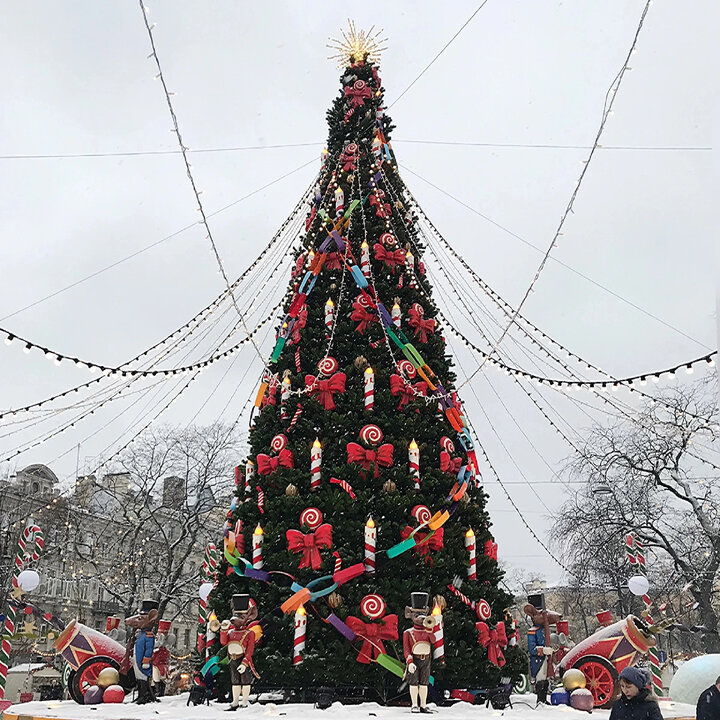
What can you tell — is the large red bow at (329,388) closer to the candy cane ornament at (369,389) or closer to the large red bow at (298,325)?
the candy cane ornament at (369,389)

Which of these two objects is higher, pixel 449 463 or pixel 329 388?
pixel 329 388

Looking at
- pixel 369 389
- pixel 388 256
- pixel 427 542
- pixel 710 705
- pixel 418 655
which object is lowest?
pixel 710 705

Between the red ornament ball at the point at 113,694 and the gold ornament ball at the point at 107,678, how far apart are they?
7cm

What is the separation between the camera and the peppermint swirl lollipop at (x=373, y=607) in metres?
7.34

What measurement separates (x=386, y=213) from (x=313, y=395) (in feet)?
9.95

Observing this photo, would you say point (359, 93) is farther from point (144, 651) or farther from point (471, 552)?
point (144, 651)

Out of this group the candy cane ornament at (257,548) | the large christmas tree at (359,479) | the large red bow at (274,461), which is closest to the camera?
the large christmas tree at (359,479)

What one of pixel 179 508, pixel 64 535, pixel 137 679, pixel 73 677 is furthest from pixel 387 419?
pixel 64 535

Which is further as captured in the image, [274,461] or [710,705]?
[274,461]

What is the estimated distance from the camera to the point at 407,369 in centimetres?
893

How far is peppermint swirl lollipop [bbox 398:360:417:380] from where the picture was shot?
888 cm

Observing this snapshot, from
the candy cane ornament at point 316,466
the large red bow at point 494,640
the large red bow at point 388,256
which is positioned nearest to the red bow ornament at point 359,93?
the large red bow at point 388,256

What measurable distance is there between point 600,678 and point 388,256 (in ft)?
19.0

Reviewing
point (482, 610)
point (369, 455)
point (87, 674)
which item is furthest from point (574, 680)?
point (87, 674)
